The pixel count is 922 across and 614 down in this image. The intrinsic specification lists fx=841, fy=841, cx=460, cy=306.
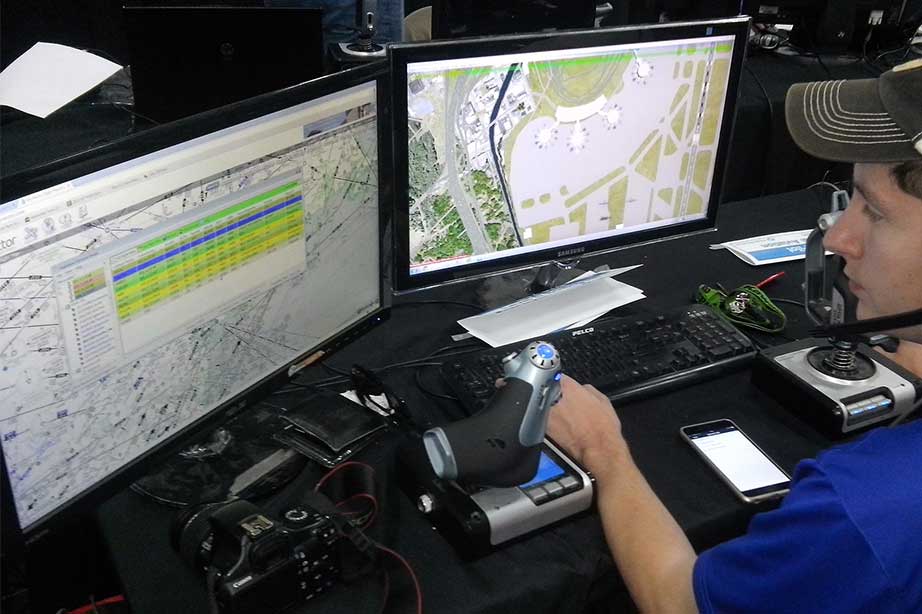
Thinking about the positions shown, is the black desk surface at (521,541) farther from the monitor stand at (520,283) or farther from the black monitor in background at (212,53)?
the black monitor in background at (212,53)

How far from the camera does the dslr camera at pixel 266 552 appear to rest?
832 mm

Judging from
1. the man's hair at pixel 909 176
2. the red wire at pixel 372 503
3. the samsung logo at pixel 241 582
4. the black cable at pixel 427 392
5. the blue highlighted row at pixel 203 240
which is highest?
the man's hair at pixel 909 176

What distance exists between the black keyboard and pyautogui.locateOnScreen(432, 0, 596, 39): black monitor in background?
67 cm

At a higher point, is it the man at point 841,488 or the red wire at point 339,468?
the man at point 841,488

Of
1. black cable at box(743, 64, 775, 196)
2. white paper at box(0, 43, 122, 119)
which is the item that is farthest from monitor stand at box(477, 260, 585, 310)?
black cable at box(743, 64, 775, 196)

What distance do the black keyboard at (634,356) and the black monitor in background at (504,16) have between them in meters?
0.67

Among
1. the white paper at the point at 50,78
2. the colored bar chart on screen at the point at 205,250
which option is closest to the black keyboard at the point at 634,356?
the colored bar chart on screen at the point at 205,250

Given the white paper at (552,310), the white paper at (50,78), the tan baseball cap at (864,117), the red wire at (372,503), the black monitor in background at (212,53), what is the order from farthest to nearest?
the white paper at (50,78), the black monitor in background at (212,53), the white paper at (552,310), the red wire at (372,503), the tan baseball cap at (864,117)

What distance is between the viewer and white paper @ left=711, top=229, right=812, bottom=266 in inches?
63.7

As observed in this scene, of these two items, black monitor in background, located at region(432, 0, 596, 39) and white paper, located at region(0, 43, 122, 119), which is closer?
black monitor in background, located at region(432, 0, 596, 39)

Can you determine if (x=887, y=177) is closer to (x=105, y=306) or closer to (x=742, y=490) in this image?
(x=742, y=490)

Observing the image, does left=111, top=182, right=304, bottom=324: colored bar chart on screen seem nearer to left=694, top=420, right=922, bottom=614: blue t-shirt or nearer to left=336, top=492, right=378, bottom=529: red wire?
left=336, top=492, right=378, bottom=529: red wire

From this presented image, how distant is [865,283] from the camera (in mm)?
962

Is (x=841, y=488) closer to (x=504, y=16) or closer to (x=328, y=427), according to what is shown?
(x=328, y=427)
